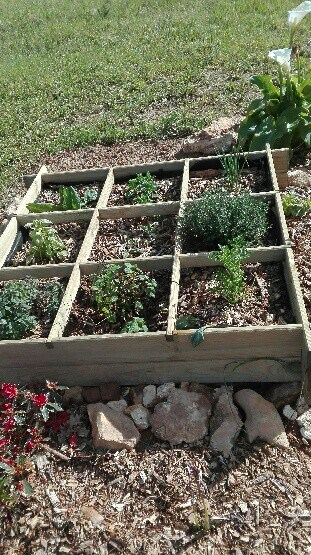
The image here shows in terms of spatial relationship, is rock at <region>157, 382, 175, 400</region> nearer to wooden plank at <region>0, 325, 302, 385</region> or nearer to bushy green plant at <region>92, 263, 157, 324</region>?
wooden plank at <region>0, 325, 302, 385</region>

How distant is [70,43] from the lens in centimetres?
998

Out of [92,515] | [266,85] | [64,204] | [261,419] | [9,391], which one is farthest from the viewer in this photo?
[266,85]

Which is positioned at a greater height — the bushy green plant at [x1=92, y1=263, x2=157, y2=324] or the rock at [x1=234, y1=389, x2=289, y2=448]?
the bushy green plant at [x1=92, y1=263, x2=157, y2=324]

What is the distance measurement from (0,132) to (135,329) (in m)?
4.77

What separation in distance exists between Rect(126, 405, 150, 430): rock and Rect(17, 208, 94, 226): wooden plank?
1.88 m

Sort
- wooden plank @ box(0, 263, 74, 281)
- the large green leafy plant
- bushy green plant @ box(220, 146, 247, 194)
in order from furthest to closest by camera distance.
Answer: the large green leafy plant → bushy green plant @ box(220, 146, 247, 194) → wooden plank @ box(0, 263, 74, 281)

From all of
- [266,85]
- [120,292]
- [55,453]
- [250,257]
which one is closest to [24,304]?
[120,292]

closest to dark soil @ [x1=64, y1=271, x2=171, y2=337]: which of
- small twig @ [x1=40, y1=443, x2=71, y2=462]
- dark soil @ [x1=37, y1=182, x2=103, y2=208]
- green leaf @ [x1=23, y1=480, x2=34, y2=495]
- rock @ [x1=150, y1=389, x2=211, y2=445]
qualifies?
rock @ [x1=150, y1=389, x2=211, y2=445]

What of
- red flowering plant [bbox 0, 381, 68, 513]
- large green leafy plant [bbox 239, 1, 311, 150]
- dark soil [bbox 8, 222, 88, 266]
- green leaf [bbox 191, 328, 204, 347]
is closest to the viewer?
red flowering plant [bbox 0, 381, 68, 513]

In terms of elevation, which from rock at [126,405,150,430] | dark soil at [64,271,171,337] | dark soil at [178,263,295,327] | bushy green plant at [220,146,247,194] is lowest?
rock at [126,405,150,430]

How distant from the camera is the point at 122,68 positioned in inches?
341

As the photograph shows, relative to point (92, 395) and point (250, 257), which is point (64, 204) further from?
point (92, 395)

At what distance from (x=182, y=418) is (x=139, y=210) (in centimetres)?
196

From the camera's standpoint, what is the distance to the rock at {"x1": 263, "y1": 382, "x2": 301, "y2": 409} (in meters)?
3.40
